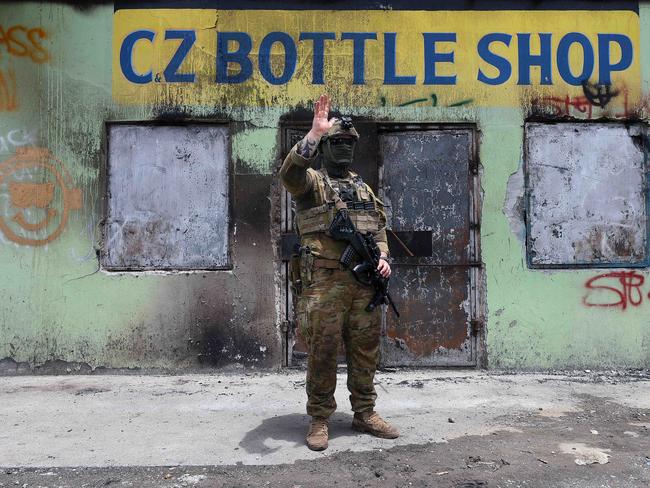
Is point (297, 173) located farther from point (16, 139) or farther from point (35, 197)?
point (16, 139)

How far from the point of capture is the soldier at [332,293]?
328cm

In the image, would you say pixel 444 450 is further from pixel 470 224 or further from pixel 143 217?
pixel 143 217

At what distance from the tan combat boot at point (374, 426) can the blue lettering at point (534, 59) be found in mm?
3612

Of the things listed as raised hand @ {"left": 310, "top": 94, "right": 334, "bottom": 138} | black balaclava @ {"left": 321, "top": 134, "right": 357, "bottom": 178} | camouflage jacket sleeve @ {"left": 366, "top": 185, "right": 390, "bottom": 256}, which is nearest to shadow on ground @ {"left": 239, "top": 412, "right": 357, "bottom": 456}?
camouflage jacket sleeve @ {"left": 366, "top": 185, "right": 390, "bottom": 256}

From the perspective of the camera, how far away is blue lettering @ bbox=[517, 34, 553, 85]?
17.1 ft

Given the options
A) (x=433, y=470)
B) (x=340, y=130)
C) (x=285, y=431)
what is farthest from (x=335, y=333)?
(x=340, y=130)

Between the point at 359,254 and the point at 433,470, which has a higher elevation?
the point at 359,254

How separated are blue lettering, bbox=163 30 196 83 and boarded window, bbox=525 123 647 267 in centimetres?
340

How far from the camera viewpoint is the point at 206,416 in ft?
12.8

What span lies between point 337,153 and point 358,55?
7.34 feet

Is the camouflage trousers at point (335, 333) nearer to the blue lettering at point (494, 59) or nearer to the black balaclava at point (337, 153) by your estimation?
the black balaclava at point (337, 153)

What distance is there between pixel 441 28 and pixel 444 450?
3.95 m

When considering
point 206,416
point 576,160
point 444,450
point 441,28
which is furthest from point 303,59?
point 444,450

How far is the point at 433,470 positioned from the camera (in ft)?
9.75
